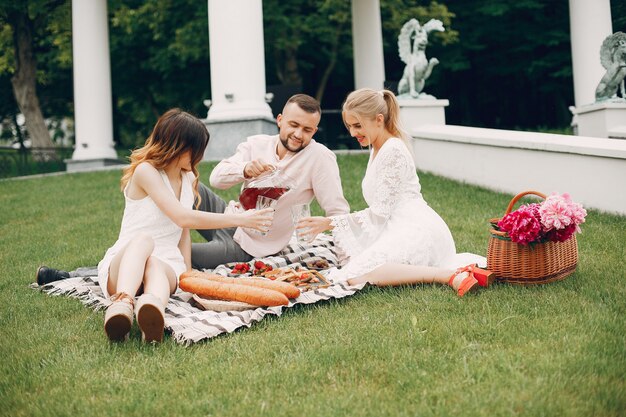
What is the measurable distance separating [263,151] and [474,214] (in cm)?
288

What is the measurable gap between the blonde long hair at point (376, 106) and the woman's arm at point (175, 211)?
102cm

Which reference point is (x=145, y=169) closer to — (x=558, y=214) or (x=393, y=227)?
(x=393, y=227)

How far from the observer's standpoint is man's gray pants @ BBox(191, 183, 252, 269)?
552cm

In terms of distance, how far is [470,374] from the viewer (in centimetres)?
296

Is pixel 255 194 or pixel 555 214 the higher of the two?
pixel 255 194

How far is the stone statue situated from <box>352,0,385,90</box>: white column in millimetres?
7464

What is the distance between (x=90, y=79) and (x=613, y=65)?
11019 mm

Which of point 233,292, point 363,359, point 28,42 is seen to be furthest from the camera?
point 28,42

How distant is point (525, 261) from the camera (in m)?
4.23

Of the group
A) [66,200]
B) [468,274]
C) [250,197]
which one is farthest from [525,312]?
[66,200]

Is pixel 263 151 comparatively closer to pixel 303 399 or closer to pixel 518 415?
pixel 303 399

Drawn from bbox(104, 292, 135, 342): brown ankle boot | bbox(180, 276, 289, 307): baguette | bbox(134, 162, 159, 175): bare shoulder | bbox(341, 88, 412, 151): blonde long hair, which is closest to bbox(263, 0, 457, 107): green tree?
bbox(341, 88, 412, 151): blonde long hair

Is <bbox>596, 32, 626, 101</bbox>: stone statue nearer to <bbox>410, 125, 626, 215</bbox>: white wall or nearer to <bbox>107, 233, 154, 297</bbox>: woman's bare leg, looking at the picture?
<bbox>410, 125, 626, 215</bbox>: white wall

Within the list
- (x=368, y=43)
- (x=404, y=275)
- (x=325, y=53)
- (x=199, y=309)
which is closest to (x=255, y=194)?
(x=199, y=309)
